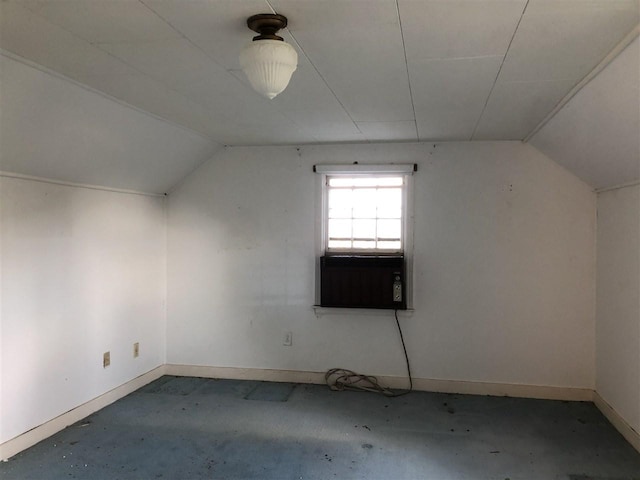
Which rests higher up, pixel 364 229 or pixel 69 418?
pixel 364 229

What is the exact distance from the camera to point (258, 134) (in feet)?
11.4

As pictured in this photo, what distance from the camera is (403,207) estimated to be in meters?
3.76

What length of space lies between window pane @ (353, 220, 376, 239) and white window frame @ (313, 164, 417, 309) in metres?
0.14

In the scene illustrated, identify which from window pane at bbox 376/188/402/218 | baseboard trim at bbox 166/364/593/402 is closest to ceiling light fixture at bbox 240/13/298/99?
window pane at bbox 376/188/402/218

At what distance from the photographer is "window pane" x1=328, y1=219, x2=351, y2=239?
3.87 metres

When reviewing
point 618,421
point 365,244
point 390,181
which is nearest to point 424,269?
point 365,244

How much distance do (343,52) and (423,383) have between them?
2781 mm

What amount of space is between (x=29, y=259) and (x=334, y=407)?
7.45ft

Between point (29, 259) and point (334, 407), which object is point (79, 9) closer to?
point (29, 259)

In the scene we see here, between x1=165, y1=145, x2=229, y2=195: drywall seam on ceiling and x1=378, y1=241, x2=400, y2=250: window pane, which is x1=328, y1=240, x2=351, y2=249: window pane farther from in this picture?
x1=165, y1=145, x2=229, y2=195: drywall seam on ceiling

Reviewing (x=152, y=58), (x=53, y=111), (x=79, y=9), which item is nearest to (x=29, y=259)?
(x=53, y=111)

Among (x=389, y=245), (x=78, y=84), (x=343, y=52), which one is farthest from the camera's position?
(x=389, y=245)

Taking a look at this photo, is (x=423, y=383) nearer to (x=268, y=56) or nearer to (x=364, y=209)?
(x=364, y=209)

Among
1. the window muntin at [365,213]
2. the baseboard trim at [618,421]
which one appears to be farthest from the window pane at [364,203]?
the baseboard trim at [618,421]
